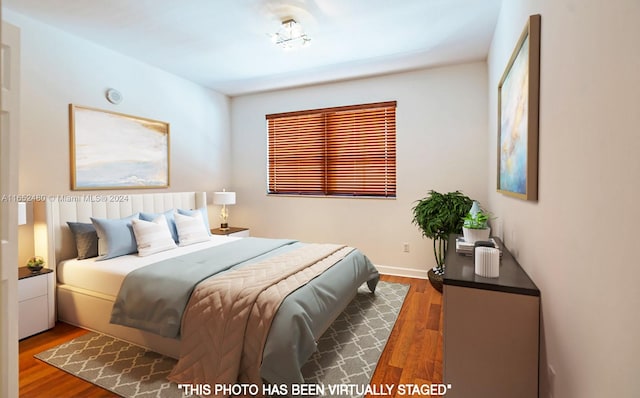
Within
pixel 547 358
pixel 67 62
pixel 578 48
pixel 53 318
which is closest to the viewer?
pixel 578 48

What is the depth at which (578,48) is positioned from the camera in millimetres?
1230

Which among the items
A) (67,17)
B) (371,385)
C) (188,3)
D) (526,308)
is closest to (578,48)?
(526,308)

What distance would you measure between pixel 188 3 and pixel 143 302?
229 centimetres

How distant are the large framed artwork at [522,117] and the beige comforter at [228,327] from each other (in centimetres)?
151

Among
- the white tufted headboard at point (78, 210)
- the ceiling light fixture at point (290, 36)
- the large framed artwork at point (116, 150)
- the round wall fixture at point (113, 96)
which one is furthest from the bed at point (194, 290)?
the ceiling light fixture at point (290, 36)

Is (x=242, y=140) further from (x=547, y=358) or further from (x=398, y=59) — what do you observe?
(x=547, y=358)

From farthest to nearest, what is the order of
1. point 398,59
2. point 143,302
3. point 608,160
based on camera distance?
point 398,59 < point 143,302 < point 608,160

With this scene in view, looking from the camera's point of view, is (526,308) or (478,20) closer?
(526,308)

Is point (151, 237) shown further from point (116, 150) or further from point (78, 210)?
point (116, 150)

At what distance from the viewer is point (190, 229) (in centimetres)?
373

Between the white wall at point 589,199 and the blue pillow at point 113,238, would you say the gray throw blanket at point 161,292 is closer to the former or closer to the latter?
the blue pillow at point 113,238

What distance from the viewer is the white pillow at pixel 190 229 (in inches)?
144

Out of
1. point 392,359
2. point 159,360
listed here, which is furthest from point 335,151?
point 159,360

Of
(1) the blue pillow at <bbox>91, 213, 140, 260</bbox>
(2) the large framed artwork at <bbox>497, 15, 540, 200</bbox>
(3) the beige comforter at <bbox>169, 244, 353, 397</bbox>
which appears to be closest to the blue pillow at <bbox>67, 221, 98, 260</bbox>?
(1) the blue pillow at <bbox>91, 213, 140, 260</bbox>
